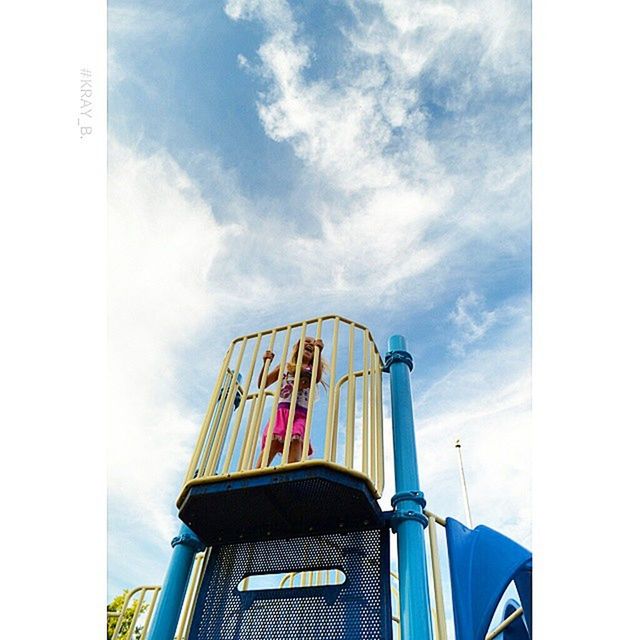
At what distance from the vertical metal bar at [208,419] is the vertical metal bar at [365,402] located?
103 cm

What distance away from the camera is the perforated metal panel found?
7.75 ft

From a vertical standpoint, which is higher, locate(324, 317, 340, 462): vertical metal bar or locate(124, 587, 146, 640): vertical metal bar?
locate(324, 317, 340, 462): vertical metal bar

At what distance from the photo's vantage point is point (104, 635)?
147 cm

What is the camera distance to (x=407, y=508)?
8.74ft

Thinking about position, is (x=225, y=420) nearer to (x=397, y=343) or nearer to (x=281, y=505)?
(x=281, y=505)

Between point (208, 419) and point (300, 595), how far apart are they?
1.24 meters

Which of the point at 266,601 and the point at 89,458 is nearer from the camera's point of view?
the point at 89,458

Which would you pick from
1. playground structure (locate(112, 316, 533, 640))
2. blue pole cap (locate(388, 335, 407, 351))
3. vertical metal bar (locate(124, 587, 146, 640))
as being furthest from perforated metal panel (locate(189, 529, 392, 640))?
blue pole cap (locate(388, 335, 407, 351))

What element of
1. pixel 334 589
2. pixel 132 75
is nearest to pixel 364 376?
pixel 334 589

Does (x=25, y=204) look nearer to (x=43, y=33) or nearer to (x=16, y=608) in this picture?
(x=43, y=33)

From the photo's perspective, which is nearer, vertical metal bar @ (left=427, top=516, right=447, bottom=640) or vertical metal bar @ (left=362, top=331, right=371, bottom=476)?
vertical metal bar @ (left=427, top=516, right=447, bottom=640)

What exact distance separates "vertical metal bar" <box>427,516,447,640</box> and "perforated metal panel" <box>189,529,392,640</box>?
240 mm

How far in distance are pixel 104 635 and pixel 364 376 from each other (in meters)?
1.98

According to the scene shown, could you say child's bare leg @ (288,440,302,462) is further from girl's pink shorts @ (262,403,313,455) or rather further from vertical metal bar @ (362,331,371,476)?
vertical metal bar @ (362,331,371,476)
